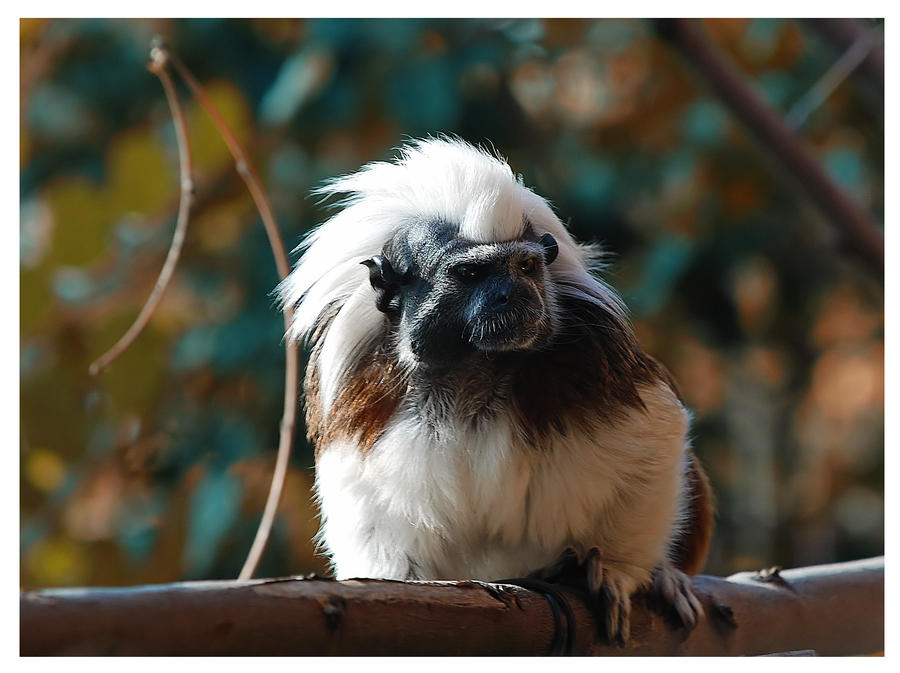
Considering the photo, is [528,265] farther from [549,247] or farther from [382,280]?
[382,280]

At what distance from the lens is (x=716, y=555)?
3436 mm

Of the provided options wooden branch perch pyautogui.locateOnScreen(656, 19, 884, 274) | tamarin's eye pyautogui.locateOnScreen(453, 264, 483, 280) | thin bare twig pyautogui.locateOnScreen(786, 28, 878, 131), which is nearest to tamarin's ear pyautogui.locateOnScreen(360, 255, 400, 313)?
tamarin's eye pyautogui.locateOnScreen(453, 264, 483, 280)

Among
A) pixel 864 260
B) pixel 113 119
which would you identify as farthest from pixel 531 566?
pixel 113 119

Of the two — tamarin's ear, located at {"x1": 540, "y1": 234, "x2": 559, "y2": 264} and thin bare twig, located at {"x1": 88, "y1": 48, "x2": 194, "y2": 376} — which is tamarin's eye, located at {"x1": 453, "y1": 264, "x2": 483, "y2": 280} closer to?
tamarin's ear, located at {"x1": 540, "y1": 234, "x2": 559, "y2": 264}

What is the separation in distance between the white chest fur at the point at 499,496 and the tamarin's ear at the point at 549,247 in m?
0.30

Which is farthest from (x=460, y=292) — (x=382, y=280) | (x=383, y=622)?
(x=383, y=622)

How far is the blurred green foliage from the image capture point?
2.26m

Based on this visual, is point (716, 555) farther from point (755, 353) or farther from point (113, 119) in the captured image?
point (113, 119)

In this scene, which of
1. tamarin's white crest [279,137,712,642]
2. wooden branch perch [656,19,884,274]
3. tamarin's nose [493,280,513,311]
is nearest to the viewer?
tamarin's nose [493,280,513,311]

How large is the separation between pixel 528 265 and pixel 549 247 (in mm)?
90

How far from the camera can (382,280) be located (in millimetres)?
1922

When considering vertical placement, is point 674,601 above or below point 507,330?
below

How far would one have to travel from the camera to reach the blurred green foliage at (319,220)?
2.26 meters

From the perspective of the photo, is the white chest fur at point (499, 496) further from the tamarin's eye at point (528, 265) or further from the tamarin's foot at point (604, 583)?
the tamarin's eye at point (528, 265)
